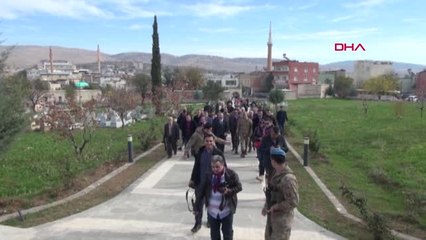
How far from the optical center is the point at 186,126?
16547 mm

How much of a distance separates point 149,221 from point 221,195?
2755 mm

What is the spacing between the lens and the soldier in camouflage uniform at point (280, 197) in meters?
5.05

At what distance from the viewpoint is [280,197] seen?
5.14 meters

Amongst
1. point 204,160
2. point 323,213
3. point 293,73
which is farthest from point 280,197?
point 293,73

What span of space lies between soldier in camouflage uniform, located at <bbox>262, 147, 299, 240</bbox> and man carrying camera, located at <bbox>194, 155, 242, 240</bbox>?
0.66 metres

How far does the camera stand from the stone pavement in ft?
24.5

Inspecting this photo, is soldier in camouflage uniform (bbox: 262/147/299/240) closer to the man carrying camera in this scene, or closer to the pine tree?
the man carrying camera

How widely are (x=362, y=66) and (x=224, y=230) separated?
140365 mm

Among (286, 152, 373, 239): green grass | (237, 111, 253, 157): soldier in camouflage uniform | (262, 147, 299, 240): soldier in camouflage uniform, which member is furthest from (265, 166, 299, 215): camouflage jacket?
(237, 111, 253, 157): soldier in camouflage uniform

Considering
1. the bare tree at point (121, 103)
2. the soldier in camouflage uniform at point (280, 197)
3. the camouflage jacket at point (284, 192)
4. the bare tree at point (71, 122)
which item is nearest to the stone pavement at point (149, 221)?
the soldier in camouflage uniform at point (280, 197)

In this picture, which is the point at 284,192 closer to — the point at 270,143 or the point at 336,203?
the point at 270,143

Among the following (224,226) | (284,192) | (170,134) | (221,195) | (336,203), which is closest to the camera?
(284,192)

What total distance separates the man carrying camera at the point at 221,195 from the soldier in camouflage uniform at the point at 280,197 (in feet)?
2.17

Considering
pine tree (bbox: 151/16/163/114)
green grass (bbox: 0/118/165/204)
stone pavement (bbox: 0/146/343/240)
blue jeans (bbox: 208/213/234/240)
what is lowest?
green grass (bbox: 0/118/165/204)
